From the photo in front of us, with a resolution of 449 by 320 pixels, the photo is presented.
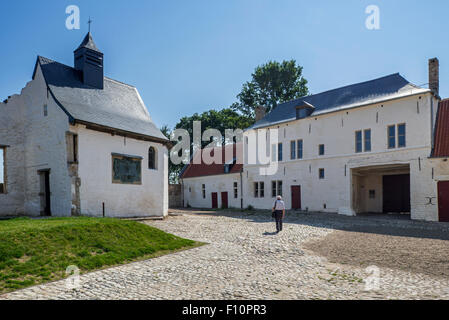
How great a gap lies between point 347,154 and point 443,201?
21.3 feet

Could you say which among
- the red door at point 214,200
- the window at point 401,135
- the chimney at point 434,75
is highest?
the chimney at point 434,75

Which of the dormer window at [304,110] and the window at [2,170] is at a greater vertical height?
the dormer window at [304,110]

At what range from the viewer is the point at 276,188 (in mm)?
27391

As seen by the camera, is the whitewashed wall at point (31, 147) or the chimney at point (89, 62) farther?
the chimney at point (89, 62)

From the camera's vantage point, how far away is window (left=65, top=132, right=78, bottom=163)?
15.4 m

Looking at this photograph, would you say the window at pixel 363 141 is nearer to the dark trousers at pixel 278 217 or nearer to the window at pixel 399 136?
the window at pixel 399 136

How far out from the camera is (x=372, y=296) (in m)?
5.70

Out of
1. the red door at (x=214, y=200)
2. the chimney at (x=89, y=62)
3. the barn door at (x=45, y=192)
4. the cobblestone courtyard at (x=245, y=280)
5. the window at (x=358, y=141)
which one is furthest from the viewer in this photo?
the red door at (x=214, y=200)

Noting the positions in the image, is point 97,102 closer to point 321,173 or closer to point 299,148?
point 299,148

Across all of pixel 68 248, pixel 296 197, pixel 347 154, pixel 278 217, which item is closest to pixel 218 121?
pixel 296 197

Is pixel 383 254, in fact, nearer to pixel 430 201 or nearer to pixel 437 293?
pixel 437 293

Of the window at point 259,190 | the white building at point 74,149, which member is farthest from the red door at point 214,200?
the white building at point 74,149

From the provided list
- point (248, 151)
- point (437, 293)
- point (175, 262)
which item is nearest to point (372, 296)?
point (437, 293)

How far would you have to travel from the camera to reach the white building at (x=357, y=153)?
1949 cm
